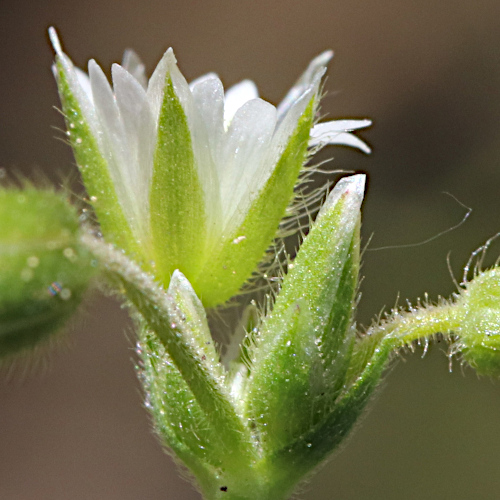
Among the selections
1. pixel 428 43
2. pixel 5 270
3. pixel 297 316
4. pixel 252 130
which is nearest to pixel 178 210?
pixel 252 130

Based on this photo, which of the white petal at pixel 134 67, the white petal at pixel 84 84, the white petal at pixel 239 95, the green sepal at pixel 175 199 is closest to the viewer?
the green sepal at pixel 175 199

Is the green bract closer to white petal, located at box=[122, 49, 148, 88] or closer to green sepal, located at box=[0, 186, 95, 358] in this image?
green sepal, located at box=[0, 186, 95, 358]

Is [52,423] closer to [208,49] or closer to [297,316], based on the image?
[208,49]

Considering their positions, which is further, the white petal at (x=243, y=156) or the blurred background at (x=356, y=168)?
the blurred background at (x=356, y=168)

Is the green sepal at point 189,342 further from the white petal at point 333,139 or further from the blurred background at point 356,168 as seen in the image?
the blurred background at point 356,168

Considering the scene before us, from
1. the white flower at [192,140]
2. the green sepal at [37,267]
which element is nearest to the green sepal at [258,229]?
the white flower at [192,140]

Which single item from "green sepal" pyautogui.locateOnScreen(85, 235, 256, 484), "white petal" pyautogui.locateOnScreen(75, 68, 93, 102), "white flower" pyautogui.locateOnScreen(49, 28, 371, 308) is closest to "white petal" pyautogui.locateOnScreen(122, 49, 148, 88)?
"white petal" pyautogui.locateOnScreen(75, 68, 93, 102)

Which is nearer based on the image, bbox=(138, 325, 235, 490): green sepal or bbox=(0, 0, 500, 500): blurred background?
bbox=(138, 325, 235, 490): green sepal
